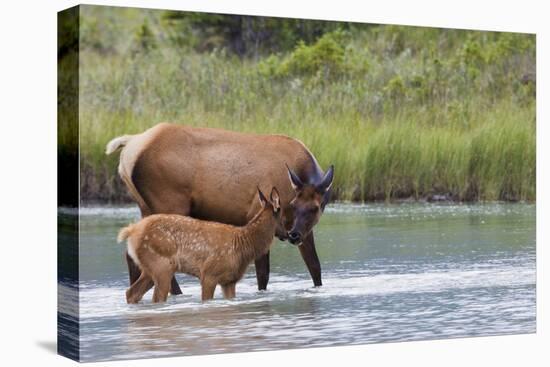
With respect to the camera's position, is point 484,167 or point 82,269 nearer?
point 82,269

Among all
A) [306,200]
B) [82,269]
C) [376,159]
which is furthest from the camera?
[376,159]

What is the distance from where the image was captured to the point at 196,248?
10.4m

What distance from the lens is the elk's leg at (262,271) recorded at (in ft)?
35.7

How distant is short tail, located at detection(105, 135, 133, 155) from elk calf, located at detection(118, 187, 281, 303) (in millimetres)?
598

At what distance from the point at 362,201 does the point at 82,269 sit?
111 inches

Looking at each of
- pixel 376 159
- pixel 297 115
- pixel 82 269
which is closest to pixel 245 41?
pixel 297 115

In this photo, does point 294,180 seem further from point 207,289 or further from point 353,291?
point 207,289

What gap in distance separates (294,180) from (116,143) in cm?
158

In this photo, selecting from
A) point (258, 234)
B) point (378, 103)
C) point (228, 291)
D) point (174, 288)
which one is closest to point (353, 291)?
point (258, 234)

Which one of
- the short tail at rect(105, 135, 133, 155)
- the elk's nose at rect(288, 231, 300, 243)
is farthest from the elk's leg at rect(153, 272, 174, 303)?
the elk's nose at rect(288, 231, 300, 243)

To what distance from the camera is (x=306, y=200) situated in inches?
435

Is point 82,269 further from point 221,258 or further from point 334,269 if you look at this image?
point 334,269

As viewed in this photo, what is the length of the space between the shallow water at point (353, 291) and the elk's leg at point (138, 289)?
0.18 ft

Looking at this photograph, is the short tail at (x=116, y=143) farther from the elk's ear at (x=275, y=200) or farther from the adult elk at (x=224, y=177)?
the elk's ear at (x=275, y=200)
